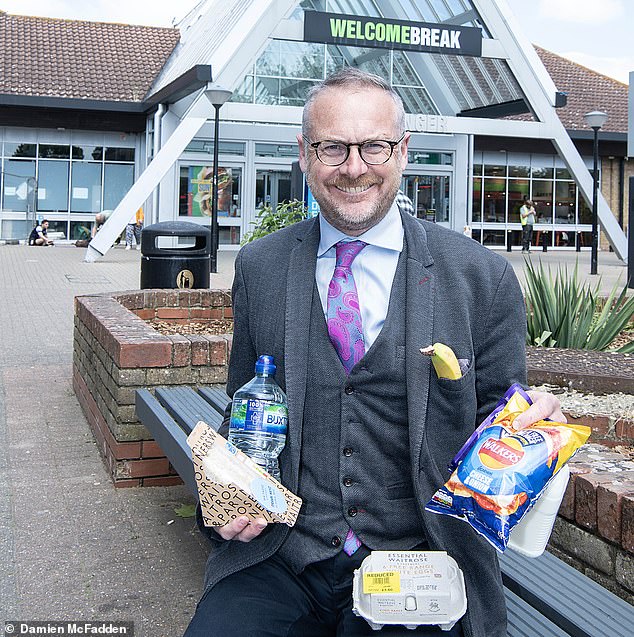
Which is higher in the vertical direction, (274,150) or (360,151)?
(274,150)

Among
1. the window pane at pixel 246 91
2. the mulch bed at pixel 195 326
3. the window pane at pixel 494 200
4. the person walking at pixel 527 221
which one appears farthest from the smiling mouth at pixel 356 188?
the window pane at pixel 494 200

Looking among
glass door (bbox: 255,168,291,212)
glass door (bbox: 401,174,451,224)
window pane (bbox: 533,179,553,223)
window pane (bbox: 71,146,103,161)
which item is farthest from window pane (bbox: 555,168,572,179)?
window pane (bbox: 71,146,103,161)

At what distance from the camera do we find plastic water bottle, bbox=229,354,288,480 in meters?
2.36

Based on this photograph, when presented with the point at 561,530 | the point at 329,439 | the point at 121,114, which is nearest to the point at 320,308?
the point at 329,439

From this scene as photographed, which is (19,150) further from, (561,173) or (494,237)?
(561,173)

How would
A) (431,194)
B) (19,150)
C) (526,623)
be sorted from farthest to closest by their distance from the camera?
(431,194) → (19,150) → (526,623)

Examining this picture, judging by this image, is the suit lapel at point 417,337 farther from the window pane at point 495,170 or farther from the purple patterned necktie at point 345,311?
the window pane at point 495,170

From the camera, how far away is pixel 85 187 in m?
31.8

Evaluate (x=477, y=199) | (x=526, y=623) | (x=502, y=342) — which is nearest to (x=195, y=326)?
(x=502, y=342)

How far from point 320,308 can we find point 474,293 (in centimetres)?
42

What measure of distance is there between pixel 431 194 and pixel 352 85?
30.1m

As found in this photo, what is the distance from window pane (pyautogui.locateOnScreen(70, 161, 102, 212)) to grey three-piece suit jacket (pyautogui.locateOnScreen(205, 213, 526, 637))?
1203 inches

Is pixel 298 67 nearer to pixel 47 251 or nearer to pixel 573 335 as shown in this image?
pixel 47 251

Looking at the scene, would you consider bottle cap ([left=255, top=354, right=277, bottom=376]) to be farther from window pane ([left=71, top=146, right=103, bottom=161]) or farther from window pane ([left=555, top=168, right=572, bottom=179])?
window pane ([left=555, top=168, right=572, bottom=179])
